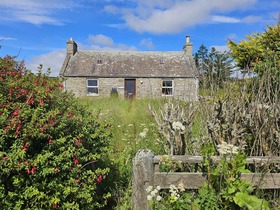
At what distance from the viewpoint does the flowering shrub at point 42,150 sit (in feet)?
8.53

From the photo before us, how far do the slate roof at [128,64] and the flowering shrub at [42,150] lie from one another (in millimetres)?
19256

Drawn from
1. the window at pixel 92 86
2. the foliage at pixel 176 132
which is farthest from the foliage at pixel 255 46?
the window at pixel 92 86

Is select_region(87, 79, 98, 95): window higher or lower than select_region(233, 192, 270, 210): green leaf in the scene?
higher

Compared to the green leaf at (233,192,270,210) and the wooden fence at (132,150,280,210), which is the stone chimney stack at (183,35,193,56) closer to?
the wooden fence at (132,150,280,210)

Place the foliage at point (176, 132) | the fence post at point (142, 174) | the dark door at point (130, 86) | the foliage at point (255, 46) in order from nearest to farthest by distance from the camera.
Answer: the fence post at point (142, 174)
the foliage at point (176, 132)
the foliage at point (255, 46)
the dark door at point (130, 86)

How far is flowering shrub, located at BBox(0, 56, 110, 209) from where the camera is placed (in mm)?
2600

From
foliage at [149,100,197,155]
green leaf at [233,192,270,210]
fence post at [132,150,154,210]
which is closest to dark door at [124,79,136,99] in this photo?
foliage at [149,100,197,155]

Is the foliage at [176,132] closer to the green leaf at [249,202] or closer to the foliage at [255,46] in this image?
the green leaf at [249,202]

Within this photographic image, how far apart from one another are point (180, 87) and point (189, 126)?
18840 mm

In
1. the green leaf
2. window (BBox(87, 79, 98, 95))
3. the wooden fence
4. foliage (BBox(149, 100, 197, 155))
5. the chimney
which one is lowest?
the green leaf

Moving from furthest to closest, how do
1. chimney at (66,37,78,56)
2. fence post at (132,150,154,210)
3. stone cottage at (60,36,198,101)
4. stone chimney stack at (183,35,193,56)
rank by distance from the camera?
stone chimney stack at (183,35,193,56) < chimney at (66,37,78,56) < stone cottage at (60,36,198,101) < fence post at (132,150,154,210)

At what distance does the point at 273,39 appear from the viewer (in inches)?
244

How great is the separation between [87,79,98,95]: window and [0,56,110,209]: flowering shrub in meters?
19.3

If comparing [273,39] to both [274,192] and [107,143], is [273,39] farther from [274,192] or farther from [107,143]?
[107,143]
